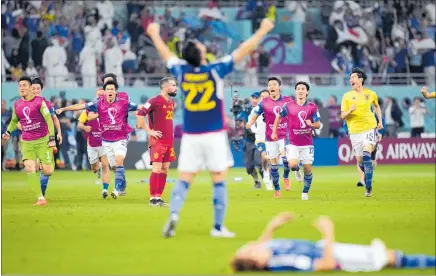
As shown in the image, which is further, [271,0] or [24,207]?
[271,0]

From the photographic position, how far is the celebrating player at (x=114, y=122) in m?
22.8

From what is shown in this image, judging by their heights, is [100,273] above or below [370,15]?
below

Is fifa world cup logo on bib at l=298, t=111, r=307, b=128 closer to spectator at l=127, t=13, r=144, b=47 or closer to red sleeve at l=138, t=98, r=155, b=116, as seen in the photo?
red sleeve at l=138, t=98, r=155, b=116

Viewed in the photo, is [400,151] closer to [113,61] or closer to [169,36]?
[169,36]

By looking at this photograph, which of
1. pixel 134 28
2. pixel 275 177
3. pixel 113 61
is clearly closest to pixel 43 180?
pixel 275 177

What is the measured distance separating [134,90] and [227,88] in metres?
3.91

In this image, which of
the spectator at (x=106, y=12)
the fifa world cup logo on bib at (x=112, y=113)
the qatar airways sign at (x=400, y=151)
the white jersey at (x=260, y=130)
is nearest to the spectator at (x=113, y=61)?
the spectator at (x=106, y=12)

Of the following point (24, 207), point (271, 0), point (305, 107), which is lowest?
point (24, 207)

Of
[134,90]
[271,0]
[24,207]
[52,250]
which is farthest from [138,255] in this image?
[271,0]

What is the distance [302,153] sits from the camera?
21781 millimetres

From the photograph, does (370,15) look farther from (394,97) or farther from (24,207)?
(24,207)

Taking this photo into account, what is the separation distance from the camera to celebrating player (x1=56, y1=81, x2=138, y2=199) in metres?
22.8

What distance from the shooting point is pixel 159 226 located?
51.3ft

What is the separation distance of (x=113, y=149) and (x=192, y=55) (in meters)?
9.34
